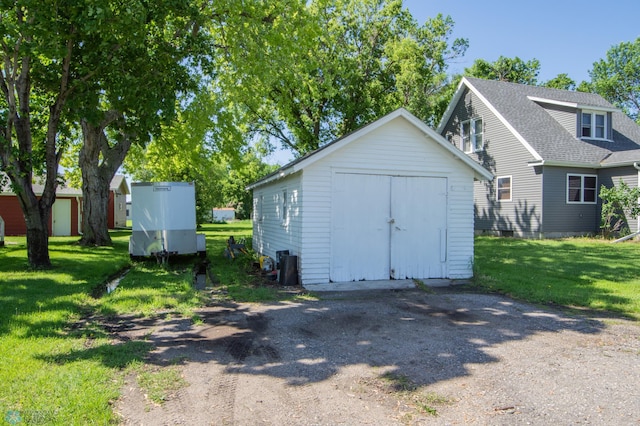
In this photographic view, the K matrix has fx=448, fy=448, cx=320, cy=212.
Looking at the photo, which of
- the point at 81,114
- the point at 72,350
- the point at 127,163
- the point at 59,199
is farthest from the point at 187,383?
the point at 59,199

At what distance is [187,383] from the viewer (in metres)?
4.43

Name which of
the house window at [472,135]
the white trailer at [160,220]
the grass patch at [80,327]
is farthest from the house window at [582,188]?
the white trailer at [160,220]

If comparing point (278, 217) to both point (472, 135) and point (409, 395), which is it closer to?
point (409, 395)

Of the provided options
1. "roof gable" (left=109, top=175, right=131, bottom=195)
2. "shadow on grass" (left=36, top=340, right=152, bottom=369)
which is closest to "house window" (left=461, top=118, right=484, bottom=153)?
"shadow on grass" (left=36, top=340, right=152, bottom=369)

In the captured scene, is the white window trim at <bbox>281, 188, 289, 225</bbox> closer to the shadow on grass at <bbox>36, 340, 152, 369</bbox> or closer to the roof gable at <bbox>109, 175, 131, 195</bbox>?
the shadow on grass at <bbox>36, 340, 152, 369</bbox>

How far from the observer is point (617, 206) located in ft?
64.4

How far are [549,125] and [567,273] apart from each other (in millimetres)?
13647

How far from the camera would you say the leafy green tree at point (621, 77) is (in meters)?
41.4

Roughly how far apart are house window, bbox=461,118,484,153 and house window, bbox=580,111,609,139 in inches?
187

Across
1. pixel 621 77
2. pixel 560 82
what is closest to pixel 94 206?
pixel 560 82

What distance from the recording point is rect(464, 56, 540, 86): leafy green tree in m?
40.8

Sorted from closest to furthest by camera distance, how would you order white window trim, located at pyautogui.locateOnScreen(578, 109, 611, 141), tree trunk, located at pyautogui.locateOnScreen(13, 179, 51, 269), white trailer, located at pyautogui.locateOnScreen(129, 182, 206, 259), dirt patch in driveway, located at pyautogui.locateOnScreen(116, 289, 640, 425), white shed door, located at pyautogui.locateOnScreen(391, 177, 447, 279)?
dirt patch in driveway, located at pyautogui.locateOnScreen(116, 289, 640, 425) → white shed door, located at pyautogui.locateOnScreen(391, 177, 447, 279) → tree trunk, located at pyautogui.locateOnScreen(13, 179, 51, 269) → white trailer, located at pyautogui.locateOnScreen(129, 182, 206, 259) → white window trim, located at pyautogui.locateOnScreen(578, 109, 611, 141)

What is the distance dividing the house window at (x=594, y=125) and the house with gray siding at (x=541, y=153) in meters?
0.04

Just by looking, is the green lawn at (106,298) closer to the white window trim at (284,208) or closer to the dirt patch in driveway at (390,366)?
the dirt patch in driveway at (390,366)
